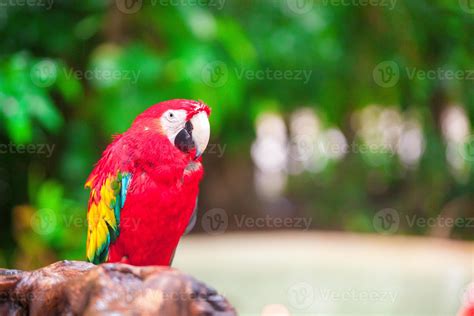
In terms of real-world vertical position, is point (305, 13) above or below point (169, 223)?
A: above

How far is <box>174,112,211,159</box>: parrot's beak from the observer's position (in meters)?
A: 1.03

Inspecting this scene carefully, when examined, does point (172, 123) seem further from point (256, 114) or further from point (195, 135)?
point (256, 114)

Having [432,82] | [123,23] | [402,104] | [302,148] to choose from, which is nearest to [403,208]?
[302,148]

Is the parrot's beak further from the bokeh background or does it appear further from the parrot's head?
the bokeh background

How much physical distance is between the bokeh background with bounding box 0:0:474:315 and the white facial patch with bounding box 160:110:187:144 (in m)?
1.00

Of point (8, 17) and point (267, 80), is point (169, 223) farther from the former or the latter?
point (267, 80)

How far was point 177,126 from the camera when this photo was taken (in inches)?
40.8

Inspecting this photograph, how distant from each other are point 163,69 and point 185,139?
1295 millimetres

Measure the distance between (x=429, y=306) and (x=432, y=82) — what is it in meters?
1.26

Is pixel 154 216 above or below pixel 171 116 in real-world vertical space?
below

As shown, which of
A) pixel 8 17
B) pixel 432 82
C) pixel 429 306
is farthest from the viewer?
pixel 432 82

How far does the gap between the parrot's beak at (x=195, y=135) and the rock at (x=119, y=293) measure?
30 centimetres

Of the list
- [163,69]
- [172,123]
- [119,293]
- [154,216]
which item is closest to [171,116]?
[172,123]

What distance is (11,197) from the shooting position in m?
2.68
